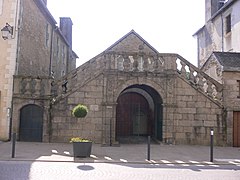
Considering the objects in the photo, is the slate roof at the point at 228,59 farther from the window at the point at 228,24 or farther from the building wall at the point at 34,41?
the building wall at the point at 34,41

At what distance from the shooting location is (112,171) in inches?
321

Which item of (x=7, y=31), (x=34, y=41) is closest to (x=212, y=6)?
(x=34, y=41)

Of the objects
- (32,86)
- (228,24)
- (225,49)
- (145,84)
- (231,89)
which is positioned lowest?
(32,86)

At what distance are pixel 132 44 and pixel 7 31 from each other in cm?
1141

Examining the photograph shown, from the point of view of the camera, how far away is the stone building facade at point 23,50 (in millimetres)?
14195

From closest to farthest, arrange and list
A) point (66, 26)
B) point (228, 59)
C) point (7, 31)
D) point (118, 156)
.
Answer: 1. point (118, 156)
2. point (7, 31)
3. point (228, 59)
4. point (66, 26)

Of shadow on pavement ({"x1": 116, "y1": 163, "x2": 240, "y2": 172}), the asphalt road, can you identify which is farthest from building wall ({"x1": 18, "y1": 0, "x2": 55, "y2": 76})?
shadow on pavement ({"x1": 116, "y1": 163, "x2": 240, "y2": 172})

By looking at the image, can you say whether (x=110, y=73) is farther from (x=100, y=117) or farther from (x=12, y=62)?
(x=12, y=62)

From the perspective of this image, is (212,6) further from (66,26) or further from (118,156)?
(118,156)

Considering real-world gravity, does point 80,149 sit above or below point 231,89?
below

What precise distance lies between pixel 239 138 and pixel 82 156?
8.94 meters

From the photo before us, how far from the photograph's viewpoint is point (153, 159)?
10359 millimetres

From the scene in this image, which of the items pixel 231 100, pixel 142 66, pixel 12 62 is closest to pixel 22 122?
pixel 12 62

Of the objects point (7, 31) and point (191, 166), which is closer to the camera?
point (191, 166)
